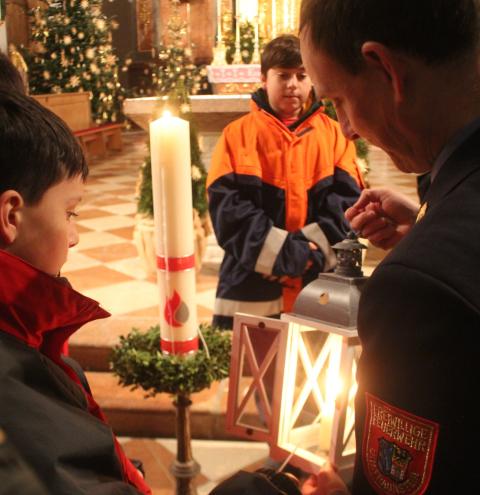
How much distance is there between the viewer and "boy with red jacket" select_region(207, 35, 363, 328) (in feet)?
7.23

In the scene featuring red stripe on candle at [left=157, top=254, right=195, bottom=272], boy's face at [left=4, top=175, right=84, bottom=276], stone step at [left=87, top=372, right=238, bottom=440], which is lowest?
stone step at [left=87, top=372, right=238, bottom=440]

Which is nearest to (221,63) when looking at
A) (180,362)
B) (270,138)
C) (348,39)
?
(270,138)

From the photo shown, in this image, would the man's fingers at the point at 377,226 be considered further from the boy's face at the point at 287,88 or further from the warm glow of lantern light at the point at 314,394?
the boy's face at the point at 287,88

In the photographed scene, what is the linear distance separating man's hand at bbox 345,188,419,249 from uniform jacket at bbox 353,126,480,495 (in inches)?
21.0

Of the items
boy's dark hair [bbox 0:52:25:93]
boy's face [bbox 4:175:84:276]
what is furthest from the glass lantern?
boy's dark hair [bbox 0:52:25:93]

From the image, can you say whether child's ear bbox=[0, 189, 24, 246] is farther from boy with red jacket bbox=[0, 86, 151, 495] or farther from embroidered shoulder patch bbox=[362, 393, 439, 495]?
embroidered shoulder patch bbox=[362, 393, 439, 495]

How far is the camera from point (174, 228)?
4.25 feet

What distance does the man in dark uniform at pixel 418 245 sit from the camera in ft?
2.23

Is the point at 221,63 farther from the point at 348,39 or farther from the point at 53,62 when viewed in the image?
the point at 53,62

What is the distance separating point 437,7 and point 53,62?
415 inches

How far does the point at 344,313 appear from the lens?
0.96 m

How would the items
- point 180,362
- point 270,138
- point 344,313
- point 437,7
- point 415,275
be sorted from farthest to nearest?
point 270,138 < point 180,362 < point 344,313 < point 437,7 < point 415,275

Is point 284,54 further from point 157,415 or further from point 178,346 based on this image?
point 157,415

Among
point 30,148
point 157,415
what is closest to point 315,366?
point 30,148
